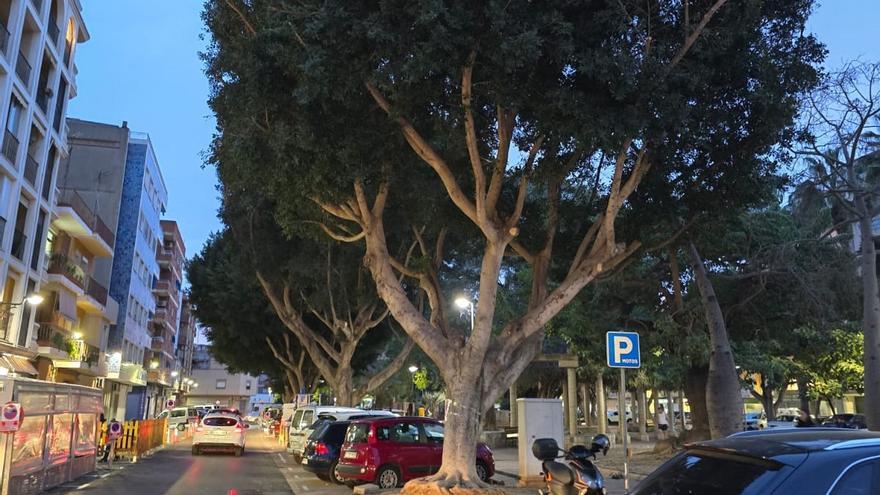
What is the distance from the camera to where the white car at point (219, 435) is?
24.9 metres

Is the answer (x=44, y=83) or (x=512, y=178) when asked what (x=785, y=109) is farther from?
(x=44, y=83)

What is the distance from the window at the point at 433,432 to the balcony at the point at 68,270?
22.4 metres

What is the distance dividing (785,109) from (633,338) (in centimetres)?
504

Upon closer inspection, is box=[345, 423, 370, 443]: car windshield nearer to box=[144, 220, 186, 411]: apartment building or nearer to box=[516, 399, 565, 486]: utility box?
box=[516, 399, 565, 486]: utility box

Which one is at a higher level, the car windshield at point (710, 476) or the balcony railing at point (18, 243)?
the balcony railing at point (18, 243)

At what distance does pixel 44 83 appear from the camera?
90.0 ft

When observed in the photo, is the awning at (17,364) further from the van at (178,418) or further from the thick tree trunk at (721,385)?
the thick tree trunk at (721,385)

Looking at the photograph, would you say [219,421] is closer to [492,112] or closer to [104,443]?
[104,443]

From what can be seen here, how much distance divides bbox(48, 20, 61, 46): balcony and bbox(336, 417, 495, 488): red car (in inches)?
868

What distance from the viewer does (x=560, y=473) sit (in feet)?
16.6

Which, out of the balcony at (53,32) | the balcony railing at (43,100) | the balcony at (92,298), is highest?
Result: the balcony at (53,32)

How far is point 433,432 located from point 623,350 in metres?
6.54

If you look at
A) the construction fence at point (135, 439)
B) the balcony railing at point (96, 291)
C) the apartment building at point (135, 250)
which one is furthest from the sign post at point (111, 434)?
the apartment building at point (135, 250)

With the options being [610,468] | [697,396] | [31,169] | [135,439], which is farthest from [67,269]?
[697,396]
